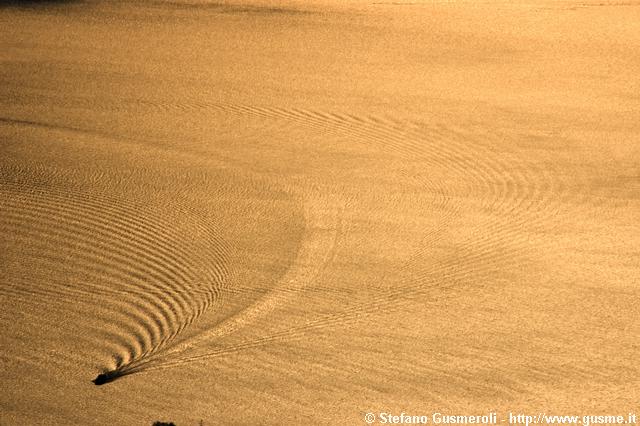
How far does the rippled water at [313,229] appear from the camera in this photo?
4090mm

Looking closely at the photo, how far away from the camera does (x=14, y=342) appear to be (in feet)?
14.6

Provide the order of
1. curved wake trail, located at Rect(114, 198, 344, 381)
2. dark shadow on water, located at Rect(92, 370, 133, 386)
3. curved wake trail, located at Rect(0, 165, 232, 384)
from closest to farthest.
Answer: dark shadow on water, located at Rect(92, 370, 133, 386) < curved wake trail, located at Rect(114, 198, 344, 381) < curved wake trail, located at Rect(0, 165, 232, 384)

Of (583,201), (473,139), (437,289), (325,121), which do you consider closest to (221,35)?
(325,121)

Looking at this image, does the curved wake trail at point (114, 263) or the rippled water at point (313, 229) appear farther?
the curved wake trail at point (114, 263)

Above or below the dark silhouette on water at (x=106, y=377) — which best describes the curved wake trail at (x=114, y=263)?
above

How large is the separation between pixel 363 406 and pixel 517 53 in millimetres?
9521

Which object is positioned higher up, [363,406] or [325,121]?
[325,121]

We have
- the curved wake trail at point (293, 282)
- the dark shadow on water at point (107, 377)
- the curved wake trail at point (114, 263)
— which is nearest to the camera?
the dark shadow on water at point (107, 377)

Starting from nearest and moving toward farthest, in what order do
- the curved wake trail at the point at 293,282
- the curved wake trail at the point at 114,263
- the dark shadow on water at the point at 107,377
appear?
the dark shadow on water at the point at 107,377
the curved wake trail at the point at 293,282
the curved wake trail at the point at 114,263

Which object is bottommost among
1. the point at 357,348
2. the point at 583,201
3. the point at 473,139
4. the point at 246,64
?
the point at 357,348

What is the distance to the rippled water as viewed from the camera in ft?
13.4

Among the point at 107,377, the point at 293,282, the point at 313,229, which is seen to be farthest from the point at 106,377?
the point at 313,229

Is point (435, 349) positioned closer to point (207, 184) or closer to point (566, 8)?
point (207, 184)

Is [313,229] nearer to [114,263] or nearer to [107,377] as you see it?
[114,263]
